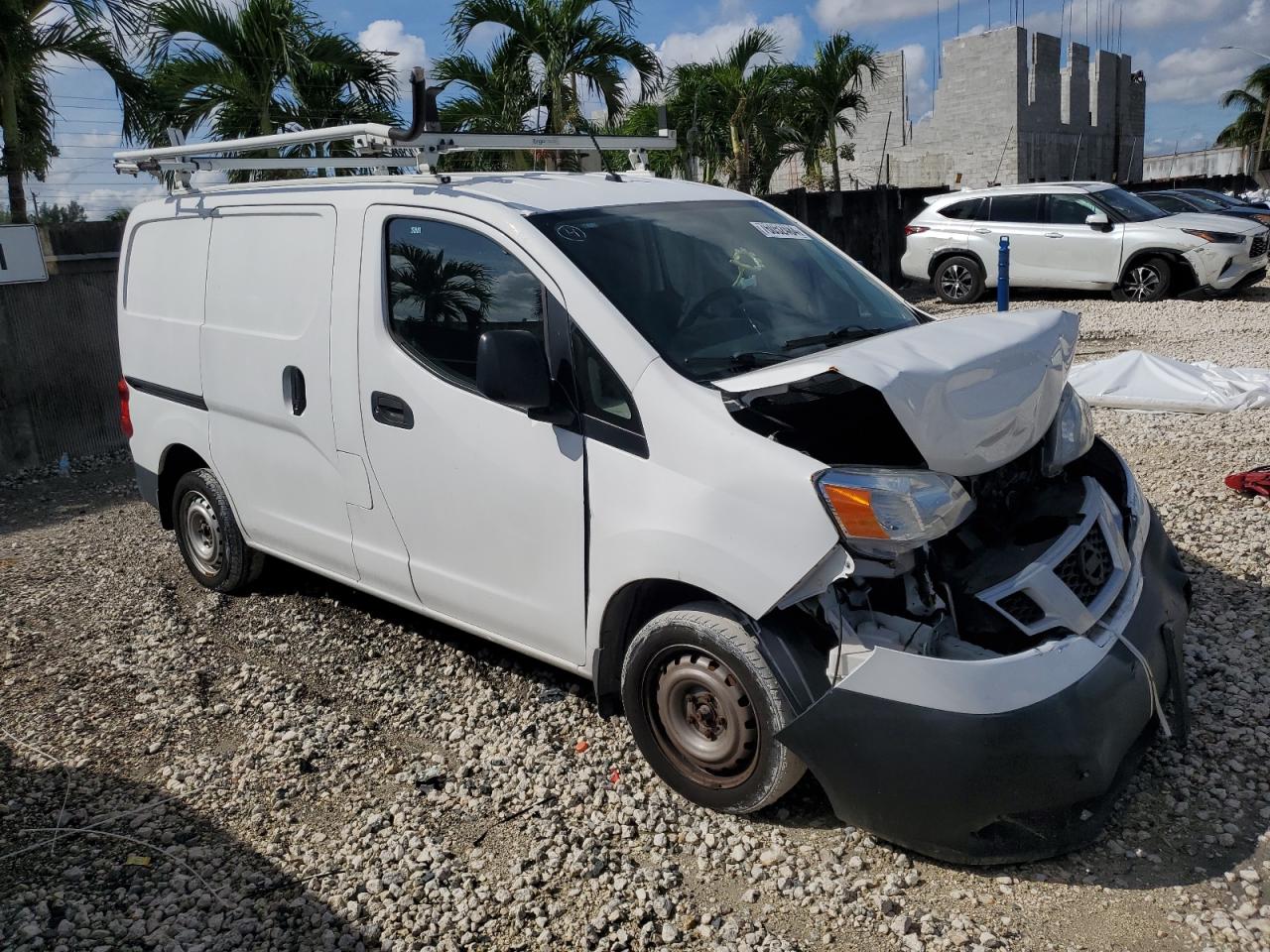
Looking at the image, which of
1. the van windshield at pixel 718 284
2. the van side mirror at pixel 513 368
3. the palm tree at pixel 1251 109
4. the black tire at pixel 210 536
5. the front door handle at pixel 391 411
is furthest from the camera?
the palm tree at pixel 1251 109

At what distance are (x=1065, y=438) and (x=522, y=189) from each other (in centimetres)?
216

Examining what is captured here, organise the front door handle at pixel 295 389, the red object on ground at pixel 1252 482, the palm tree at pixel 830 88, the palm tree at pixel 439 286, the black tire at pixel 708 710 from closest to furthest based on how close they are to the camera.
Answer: the black tire at pixel 708 710 < the palm tree at pixel 439 286 < the front door handle at pixel 295 389 < the red object on ground at pixel 1252 482 < the palm tree at pixel 830 88

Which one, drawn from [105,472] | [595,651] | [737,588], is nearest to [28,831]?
[595,651]

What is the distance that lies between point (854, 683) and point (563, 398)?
1296 millimetres

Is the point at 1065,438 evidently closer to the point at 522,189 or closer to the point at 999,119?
the point at 522,189

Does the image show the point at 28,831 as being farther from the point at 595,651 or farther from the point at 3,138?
the point at 3,138

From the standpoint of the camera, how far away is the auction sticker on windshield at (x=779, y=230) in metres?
4.29

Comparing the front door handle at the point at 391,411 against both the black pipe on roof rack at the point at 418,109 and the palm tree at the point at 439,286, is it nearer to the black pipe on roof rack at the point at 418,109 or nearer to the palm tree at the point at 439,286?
the palm tree at the point at 439,286

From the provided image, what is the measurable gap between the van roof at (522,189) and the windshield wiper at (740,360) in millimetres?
848

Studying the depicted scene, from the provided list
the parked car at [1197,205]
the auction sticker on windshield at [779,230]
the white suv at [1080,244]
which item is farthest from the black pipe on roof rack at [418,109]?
the parked car at [1197,205]

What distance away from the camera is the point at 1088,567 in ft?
10.8

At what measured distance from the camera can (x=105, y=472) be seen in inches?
360

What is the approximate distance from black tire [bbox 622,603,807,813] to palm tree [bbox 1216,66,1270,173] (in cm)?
5860

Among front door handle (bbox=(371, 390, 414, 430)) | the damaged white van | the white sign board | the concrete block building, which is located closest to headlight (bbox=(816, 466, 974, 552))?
the damaged white van
